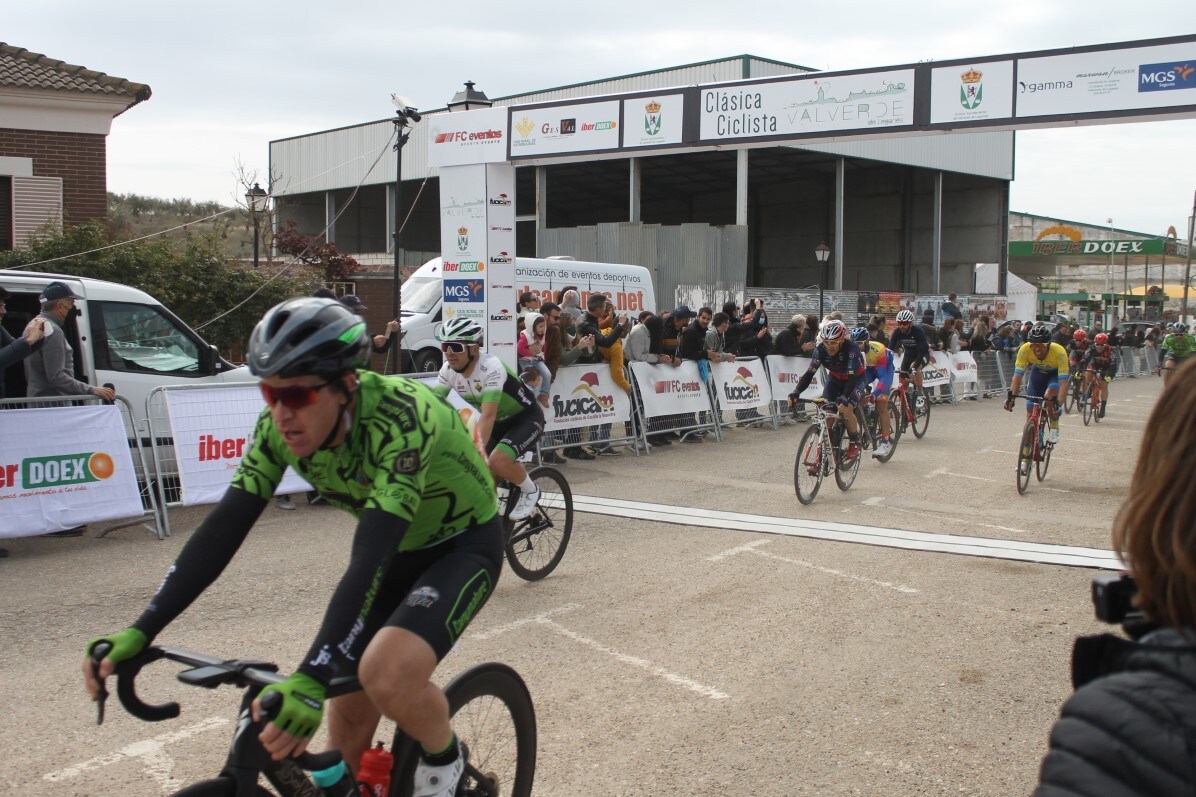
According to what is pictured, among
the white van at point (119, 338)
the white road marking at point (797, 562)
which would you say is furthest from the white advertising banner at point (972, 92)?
the white van at point (119, 338)

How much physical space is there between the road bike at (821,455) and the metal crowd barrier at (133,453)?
603 centimetres

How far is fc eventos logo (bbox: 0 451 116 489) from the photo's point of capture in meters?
7.77

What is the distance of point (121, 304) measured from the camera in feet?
31.3

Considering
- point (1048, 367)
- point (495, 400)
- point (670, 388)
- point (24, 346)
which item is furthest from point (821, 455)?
point (24, 346)

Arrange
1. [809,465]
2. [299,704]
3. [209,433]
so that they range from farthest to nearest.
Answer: [809,465]
[209,433]
[299,704]

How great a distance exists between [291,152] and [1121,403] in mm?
40049

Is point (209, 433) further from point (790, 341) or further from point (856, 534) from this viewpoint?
point (790, 341)

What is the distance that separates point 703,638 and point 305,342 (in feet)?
13.1

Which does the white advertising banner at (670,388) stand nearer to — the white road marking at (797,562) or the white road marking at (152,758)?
the white road marking at (797,562)

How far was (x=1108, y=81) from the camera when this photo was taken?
37.4ft

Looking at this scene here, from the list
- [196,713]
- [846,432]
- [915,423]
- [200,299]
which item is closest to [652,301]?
[915,423]

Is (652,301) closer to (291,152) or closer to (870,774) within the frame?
(870,774)

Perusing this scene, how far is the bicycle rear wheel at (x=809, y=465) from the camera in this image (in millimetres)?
10211

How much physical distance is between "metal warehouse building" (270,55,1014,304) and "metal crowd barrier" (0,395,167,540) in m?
26.8
